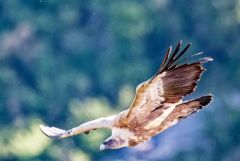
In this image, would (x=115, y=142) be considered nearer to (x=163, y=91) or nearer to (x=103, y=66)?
(x=163, y=91)

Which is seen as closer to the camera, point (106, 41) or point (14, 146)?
point (14, 146)

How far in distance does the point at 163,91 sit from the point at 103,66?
5.66m

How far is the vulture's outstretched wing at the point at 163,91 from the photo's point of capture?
126 centimetres

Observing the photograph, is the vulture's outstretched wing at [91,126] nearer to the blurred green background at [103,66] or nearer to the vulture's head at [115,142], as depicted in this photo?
the vulture's head at [115,142]

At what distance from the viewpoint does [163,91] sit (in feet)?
4.21

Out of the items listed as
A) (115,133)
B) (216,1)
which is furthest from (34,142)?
(115,133)

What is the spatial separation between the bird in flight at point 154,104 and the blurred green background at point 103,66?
415 centimetres

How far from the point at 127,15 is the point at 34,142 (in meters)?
1.83

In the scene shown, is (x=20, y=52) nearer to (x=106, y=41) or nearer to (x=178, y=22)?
(x=106, y=41)

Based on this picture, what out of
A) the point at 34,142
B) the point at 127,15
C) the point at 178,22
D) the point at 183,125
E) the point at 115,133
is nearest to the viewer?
the point at 115,133

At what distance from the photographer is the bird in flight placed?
1.26 metres

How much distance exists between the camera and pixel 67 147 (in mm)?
5605

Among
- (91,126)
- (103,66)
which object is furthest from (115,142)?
(103,66)

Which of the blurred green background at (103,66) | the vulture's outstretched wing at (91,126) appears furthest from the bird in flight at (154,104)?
the blurred green background at (103,66)
